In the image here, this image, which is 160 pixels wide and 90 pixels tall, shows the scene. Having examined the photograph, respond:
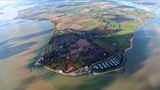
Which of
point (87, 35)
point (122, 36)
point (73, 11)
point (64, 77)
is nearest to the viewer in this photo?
point (64, 77)

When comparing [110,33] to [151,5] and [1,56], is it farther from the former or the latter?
[151,5]

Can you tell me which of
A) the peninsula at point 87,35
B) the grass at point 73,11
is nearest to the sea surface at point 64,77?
the peninsula at point 87,35

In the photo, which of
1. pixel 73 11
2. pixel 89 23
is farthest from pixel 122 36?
pixel 73 11

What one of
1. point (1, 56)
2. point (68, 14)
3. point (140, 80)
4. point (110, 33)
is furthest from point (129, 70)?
point (68, 14)

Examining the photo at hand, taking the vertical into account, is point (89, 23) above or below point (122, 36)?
below

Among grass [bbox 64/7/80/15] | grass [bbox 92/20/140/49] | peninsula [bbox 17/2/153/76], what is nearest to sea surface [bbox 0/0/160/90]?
grass [bbox 92/20/140/49]

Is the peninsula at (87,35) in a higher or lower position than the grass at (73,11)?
higher

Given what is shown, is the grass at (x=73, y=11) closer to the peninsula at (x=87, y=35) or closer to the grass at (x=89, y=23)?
the peninsula at (x=87, y=35)

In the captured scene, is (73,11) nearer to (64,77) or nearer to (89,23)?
(89,23)
